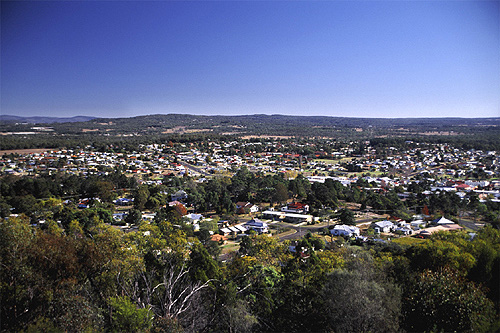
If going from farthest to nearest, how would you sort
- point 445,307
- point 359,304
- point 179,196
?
point 179,196, point 445,307, point 359,304

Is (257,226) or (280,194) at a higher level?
(280,194)

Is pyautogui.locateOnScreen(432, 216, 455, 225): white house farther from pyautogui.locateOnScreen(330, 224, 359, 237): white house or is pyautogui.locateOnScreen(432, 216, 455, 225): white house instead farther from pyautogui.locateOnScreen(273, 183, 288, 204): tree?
pyautogui.locateOnScreen(273, 183, 288, 204): tree

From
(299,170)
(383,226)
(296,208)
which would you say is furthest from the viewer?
(299,170)

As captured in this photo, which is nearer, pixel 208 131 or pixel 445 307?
pixel 445 307

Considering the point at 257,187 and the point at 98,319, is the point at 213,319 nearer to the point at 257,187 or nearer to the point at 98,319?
the point at 98,319

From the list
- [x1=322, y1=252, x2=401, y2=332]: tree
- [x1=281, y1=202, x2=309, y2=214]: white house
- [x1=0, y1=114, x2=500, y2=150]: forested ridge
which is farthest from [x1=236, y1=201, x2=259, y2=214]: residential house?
[x1=0, y1=114, x2=500, y2=150]: forested ridge

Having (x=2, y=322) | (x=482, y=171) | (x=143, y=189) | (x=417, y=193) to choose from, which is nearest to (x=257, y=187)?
(x=143, y=189)

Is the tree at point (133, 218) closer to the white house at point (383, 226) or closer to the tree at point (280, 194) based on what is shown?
the tree at point (280, 194)

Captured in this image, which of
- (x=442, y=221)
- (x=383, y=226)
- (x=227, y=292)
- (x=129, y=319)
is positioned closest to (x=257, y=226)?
(x=383, y=226)

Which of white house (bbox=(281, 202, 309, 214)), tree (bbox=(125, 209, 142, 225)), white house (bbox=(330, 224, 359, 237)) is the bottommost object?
white house (bbox=(281, 202, 309, 214))

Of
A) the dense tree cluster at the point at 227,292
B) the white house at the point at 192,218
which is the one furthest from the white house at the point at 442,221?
the white house at the point at 192,218

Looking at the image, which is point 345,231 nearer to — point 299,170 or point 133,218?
point 133,218
